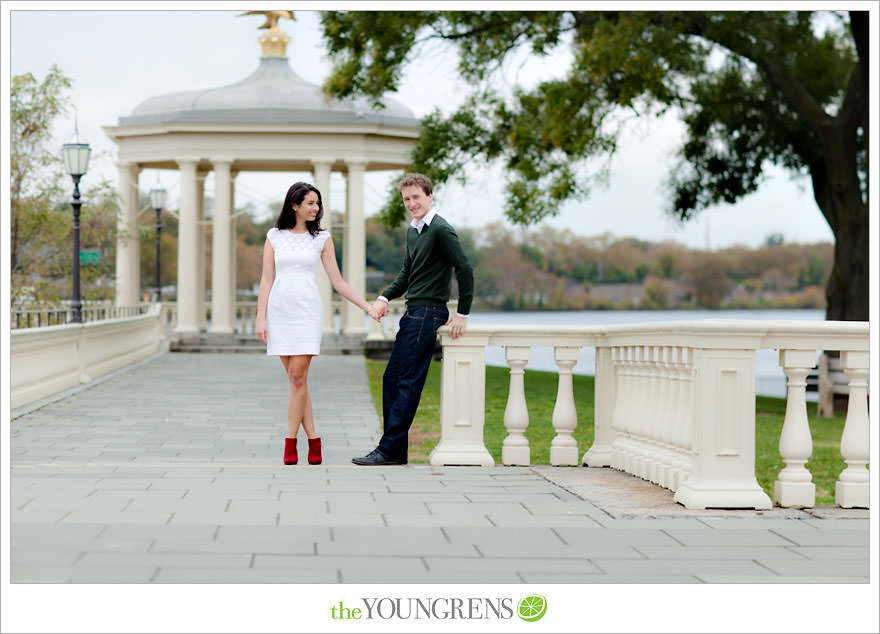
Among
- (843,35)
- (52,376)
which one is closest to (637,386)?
(52,376)

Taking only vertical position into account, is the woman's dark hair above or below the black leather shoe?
above

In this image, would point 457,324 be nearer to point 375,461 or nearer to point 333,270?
point 333,270

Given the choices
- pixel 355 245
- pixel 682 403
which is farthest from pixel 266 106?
pixel 682 403

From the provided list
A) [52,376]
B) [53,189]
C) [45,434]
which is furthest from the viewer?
[53,189]

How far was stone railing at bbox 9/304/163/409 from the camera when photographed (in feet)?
38.6

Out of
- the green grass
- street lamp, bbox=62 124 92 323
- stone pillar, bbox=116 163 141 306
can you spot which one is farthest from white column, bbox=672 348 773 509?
stone pillar, bbox=116 163 141 306

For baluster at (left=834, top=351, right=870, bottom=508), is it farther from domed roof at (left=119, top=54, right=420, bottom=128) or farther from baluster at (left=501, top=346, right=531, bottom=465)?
domed roof at (left=119, top=54, right=420, bottom=128)

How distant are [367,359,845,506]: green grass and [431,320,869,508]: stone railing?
1.53 metres

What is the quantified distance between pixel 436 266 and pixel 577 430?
608 cm

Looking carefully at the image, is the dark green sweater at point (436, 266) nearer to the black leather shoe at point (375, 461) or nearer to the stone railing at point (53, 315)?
the black leather shoe at point (375, 461)

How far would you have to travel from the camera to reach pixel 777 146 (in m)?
19.3

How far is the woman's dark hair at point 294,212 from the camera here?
675cm

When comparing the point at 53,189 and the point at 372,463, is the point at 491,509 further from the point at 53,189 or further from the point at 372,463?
the point at 53,189

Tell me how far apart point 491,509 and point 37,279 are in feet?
47.0
